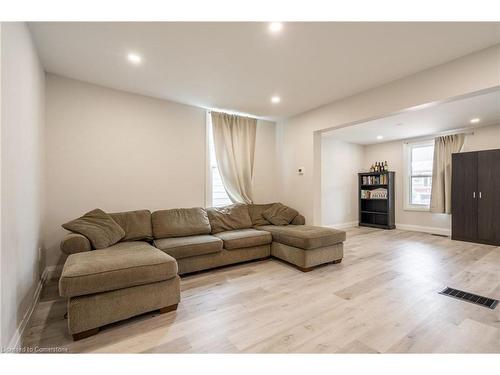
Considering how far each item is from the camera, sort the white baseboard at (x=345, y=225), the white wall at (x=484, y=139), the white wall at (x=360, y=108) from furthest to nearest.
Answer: the white baseboard at (x=345, y=225), the white wall at (x=484, y=139), the white wall at (x=360, y=108)

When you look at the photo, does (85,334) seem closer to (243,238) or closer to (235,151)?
(243,238)

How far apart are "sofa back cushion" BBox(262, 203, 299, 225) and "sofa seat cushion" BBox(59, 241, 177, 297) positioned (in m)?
2.23

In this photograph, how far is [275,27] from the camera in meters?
1.96

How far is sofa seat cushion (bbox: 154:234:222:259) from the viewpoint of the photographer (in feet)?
8.91

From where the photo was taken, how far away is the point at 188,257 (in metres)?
2.84

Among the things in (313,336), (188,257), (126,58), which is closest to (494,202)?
(313,336)

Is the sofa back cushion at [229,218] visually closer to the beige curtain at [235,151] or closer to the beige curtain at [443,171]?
the beige curtain at [235,151]

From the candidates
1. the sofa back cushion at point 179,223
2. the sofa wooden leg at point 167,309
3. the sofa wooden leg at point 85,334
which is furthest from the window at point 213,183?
the sofa wooden leg at point 85,334

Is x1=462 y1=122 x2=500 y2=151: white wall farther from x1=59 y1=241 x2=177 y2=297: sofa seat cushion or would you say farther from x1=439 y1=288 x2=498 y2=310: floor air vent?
x1=59 y1=241 x2=177 y2=297: sofa seat cushion

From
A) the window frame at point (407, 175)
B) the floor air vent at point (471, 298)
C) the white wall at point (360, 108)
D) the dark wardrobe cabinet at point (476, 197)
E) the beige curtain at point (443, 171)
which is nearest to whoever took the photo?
the floor air vent at point (471, 298)

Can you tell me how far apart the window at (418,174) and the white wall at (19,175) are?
7.27 metres

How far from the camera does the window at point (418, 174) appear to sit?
5645mm
